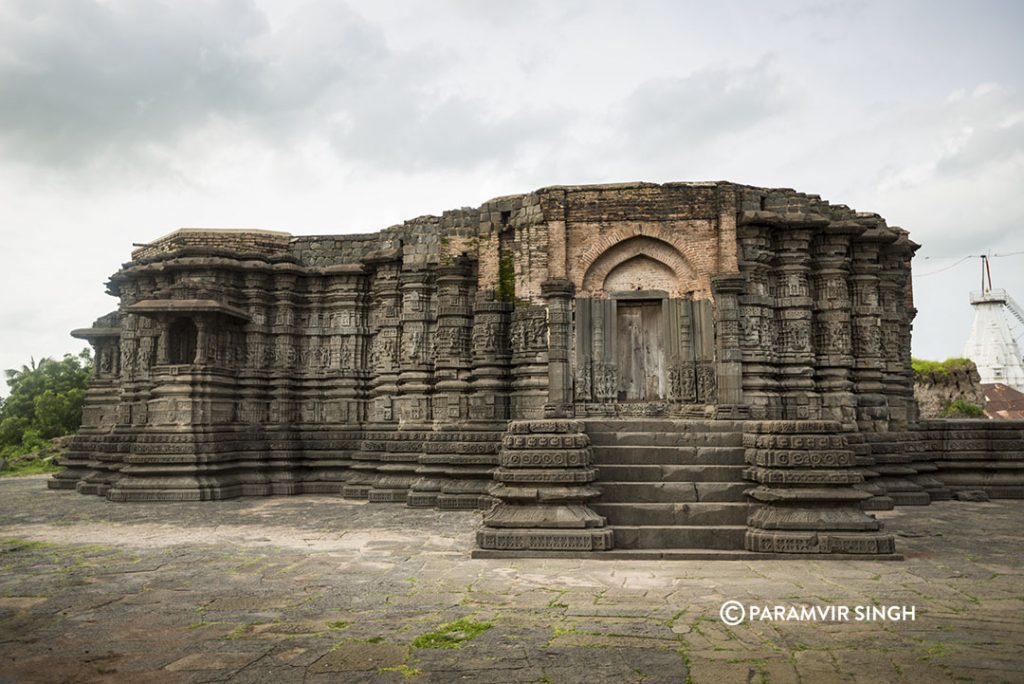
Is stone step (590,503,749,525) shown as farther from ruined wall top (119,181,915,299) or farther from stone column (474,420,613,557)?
ruined wall top (119,181,915,299)

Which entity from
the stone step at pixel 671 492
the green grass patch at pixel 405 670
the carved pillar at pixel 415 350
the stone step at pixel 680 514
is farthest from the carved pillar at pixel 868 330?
the green grass patch at pixel 405 670

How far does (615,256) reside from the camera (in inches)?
526

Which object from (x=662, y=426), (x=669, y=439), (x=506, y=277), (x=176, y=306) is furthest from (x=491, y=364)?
(x=176, y=306)

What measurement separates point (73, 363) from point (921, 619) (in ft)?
117

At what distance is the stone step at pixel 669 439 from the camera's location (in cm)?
921

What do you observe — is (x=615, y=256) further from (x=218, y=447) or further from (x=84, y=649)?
(x=84, y=649)

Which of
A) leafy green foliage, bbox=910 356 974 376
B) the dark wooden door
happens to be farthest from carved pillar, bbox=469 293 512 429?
leafy green foliage, bbox=910 356 974 376

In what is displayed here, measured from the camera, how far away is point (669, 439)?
9258 mm

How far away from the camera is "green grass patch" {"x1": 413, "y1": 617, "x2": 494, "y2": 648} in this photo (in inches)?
195

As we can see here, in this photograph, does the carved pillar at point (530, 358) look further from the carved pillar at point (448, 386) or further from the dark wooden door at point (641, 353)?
the dark wooden door at point (641, 353)

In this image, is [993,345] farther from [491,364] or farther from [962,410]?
[491,364]

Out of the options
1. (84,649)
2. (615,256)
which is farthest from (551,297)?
(84,649)

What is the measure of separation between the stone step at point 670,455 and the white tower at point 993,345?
5067 cm

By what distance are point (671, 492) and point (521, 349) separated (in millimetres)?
5450
